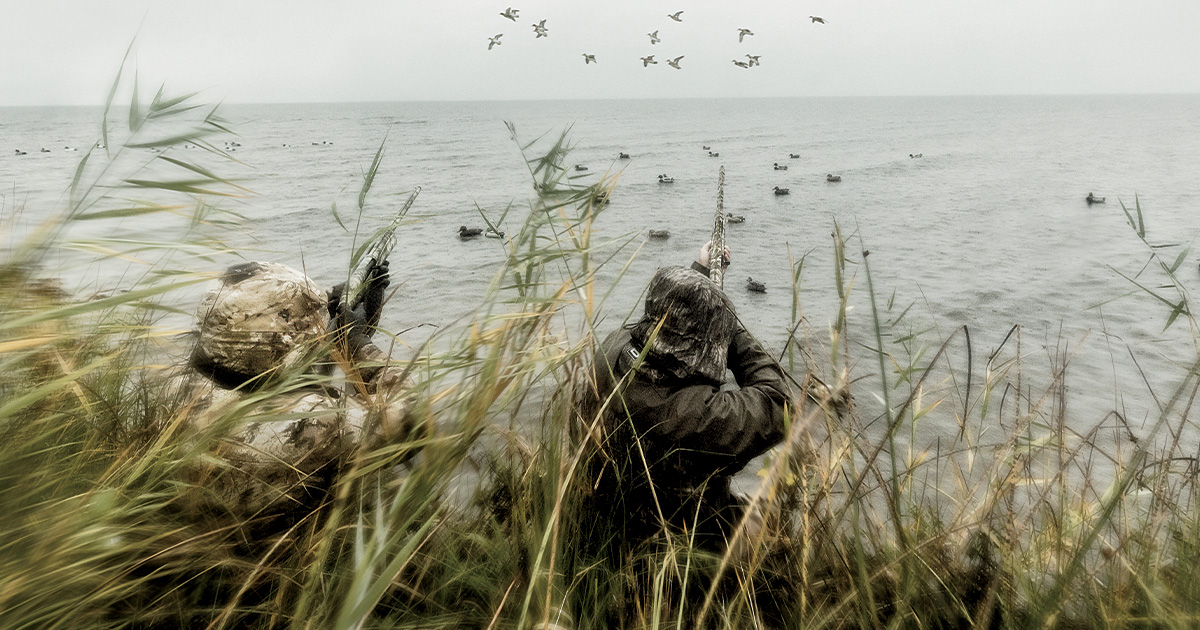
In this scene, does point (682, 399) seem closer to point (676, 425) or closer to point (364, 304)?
point (676, 425)

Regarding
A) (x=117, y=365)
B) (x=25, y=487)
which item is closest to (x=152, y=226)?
(x=117, y=365)

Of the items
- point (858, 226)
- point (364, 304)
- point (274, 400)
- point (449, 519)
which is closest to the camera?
point (274, 400)

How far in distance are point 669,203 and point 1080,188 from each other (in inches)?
736

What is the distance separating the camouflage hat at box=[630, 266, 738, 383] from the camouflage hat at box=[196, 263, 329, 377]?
4.81ft

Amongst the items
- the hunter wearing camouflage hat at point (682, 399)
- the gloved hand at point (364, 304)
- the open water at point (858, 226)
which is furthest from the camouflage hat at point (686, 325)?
the gloved hand at point (364, 304)

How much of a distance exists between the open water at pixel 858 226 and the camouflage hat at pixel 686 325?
336mm

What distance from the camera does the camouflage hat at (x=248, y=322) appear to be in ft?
7.80

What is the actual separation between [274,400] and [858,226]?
2394 mm

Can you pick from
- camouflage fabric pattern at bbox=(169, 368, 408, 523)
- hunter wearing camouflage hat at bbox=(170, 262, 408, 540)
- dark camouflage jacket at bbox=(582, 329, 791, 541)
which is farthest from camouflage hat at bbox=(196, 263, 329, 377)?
dark camouflage jacket at bbox=(582, 329, 791, 541)

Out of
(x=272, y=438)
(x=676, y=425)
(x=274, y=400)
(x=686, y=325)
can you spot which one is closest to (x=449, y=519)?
(x=274, y=400)

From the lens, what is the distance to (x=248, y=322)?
94.3 inches

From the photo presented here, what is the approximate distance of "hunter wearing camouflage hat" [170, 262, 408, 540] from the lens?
58.6 inches

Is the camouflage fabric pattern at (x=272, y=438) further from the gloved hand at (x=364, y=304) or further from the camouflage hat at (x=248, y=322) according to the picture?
the gloved hand at (x=364, y=304)

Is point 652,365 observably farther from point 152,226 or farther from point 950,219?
point 950,219
